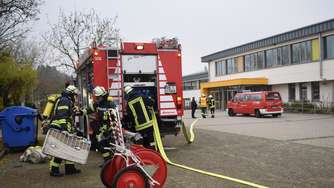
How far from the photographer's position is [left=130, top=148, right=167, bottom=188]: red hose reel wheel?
563 centimetres

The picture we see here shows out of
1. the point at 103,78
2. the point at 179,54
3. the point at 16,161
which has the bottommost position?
Result: the point at 16,161

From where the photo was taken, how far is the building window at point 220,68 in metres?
45.9

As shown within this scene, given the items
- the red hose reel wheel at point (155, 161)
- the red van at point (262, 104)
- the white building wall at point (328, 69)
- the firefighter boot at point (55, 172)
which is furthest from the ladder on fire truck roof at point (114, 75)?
the white building wall at point (328, 69)

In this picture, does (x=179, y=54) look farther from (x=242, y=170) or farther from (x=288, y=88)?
(x=288, y=88)

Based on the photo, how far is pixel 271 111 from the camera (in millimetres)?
24797

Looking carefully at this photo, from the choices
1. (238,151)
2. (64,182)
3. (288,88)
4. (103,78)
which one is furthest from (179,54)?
(288,88)

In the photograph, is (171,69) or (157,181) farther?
(171,69)

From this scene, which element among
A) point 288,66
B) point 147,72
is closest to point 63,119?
point 147,72

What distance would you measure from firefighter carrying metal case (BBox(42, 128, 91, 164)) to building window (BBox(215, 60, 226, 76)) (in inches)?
1593

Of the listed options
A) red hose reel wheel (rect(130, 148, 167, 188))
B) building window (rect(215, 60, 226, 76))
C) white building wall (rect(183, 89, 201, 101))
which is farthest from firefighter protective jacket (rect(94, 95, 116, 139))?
white building wall (rect(183, 89, 201, 101))

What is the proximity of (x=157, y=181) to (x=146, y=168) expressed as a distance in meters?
0.31

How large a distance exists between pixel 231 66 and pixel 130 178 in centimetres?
4013

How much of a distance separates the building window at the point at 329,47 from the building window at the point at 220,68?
1653 centimetres

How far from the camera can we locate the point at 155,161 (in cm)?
568
